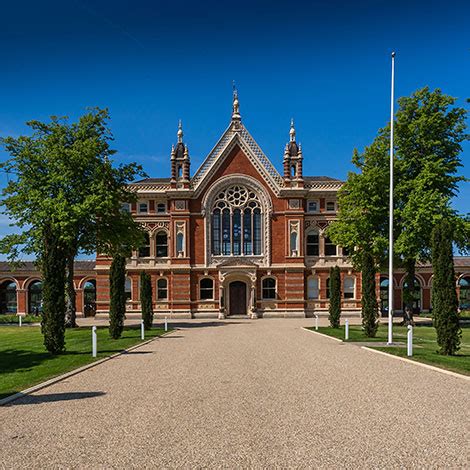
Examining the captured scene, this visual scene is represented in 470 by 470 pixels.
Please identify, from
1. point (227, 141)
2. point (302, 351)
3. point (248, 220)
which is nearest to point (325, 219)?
point (248, 220)

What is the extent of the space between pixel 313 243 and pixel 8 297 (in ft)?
108

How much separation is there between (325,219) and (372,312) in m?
23.2

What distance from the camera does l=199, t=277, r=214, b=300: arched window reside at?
45.5 metres

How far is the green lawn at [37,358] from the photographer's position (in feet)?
40.5

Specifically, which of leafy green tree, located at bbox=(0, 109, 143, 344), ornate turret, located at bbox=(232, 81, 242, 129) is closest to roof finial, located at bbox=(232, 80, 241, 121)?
ornate turret, located at bbox=(232, 81, 242, 129)

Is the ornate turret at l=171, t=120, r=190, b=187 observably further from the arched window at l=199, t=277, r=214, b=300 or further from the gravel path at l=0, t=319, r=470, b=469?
the gravel path at l=0, t=319, r=470, b=469

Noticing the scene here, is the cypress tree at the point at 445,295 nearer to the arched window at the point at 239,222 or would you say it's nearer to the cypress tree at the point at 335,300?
the cypress tree at the point at 335,300

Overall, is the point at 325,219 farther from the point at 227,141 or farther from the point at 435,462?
the point at 435,462

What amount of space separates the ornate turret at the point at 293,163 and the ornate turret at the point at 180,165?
9309mm

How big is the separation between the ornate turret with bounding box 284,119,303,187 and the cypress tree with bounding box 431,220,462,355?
93.6 ft

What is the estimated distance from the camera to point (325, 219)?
4606 centimetres

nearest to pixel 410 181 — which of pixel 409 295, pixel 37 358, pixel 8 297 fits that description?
pixel 409 295

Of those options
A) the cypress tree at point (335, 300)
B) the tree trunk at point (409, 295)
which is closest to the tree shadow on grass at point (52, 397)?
the cypress tree at point (335, 300)

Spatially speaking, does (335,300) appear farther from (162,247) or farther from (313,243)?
(162,247)
